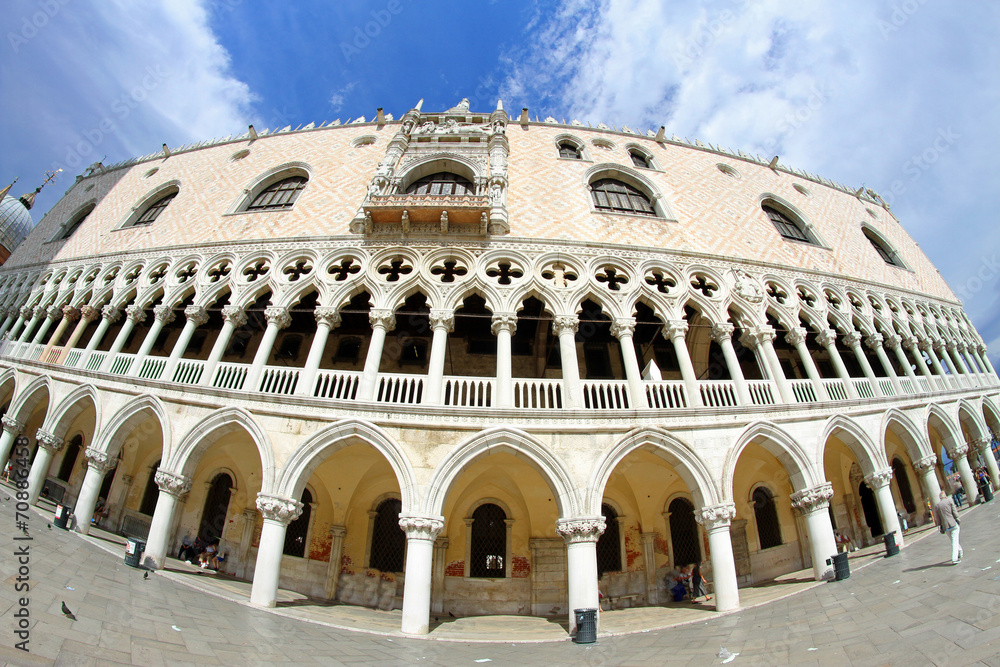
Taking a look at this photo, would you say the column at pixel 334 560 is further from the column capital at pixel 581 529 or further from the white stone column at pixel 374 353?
the column capital at pixel 581 529

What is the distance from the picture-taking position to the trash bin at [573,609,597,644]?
20.6 feet

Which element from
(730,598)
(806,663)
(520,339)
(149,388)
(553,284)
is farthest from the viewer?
(520,339)

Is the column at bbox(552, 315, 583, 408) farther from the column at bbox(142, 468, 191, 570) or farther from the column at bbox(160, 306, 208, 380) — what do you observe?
the column at bbox(160, 306, 208, 380)

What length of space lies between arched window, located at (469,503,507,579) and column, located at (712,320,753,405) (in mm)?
4946

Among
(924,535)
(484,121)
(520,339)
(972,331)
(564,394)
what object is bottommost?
(924,535)

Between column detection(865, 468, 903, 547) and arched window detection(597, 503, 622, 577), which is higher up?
column detection(865, 468, 903, 547)

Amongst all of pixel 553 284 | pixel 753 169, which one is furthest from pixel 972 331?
pixel 553 284

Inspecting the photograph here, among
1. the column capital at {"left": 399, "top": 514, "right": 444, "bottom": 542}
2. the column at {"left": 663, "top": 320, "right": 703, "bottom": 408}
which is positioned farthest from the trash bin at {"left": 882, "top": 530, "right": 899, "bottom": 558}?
the column capital at {"left": 399, "top": 514, "right": 444, "bottom": 542}

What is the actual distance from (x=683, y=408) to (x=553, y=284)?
3.89 meters

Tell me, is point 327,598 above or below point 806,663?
below

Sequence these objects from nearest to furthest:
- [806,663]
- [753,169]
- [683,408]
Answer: [806,663] → [683,408] → [753,169]

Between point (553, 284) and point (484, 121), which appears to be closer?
point (553, 284)

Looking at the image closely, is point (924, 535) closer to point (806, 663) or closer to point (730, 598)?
point (730, 598)

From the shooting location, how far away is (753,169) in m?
16.7
